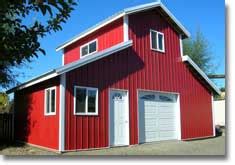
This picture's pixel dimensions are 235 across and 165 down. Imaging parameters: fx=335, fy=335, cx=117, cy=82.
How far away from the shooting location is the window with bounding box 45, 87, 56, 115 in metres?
9.82

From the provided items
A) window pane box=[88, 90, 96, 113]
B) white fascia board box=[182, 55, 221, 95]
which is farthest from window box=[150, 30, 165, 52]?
window pane box=[88, 90, 96, 113]

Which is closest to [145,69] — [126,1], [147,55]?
[147,55]

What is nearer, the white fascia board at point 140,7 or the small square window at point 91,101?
the small square window at point 91,101

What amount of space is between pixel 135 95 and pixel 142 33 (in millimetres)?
2397

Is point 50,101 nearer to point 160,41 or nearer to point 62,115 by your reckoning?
point 62,115

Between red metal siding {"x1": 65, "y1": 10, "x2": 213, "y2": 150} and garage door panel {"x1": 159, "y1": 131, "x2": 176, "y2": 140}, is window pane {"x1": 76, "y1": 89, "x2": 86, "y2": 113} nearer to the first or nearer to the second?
red metal siding {"x1": 65, "y1": 10, "x2": 213, "y2": 150}

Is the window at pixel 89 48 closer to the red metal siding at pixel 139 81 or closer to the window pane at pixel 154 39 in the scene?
the red metal siding at pixel 139 81

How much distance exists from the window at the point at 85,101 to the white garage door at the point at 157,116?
79.5 inches

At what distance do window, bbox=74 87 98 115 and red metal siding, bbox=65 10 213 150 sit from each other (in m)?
0.15

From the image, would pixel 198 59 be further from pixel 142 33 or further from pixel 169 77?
pixel 142 33

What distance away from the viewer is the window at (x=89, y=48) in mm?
13266

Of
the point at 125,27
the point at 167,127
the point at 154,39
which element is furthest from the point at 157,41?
the point at 167,127

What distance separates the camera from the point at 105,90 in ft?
34.0

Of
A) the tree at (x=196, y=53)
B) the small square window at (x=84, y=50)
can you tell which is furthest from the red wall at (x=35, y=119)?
the tree at (x=196, y=53)
